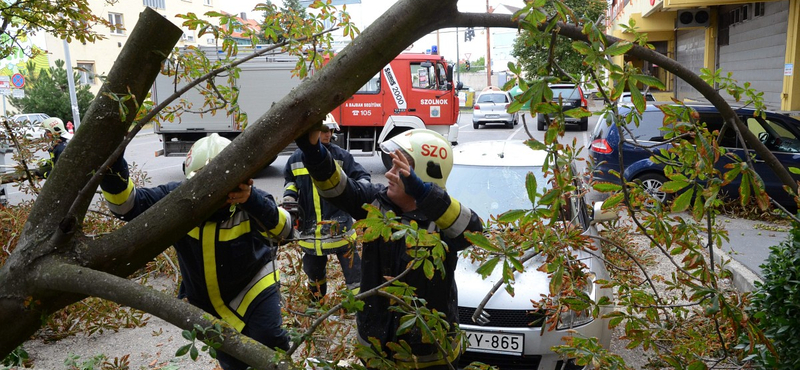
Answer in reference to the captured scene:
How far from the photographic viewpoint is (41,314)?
1.74 meters

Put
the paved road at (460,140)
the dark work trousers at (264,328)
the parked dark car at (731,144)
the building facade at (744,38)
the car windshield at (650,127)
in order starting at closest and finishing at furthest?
the dark work trousers at (264,328), the paved road at (460,140), the parked dark car at (731,144), the car windshield at (650,127), the building facade at (744,38)

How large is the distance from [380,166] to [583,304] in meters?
14.4

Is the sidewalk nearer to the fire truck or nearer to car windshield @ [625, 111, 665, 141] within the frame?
car windshield @ [625, 111, 665, 141]

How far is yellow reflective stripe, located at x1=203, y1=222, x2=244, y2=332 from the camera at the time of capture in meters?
3.01

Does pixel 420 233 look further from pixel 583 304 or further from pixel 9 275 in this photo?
pixel 9 275

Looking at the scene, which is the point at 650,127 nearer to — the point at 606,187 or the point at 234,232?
the point at 234,232

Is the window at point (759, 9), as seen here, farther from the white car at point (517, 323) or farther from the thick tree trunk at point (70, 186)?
the thick tree trunk at point (70, 186)

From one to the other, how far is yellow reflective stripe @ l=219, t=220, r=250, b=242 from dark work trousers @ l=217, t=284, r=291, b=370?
0.32 meters

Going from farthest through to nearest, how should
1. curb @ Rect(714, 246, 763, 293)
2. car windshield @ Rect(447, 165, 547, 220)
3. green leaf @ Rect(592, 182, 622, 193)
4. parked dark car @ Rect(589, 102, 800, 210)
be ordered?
parked dark car @ Rect(589, 102, 800, 210), curb @ Rect(714, 246, 763, 293), car windshield @ Rect(447, 165, 547, 220), green leaf @ Rect(592, 182, 622, 193)

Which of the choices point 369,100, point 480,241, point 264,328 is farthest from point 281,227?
point 369,100

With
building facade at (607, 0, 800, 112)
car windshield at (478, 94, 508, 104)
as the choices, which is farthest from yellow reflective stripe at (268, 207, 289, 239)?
car windshield at (478, 94, 508, 104)

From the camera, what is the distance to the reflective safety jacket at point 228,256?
118 inches

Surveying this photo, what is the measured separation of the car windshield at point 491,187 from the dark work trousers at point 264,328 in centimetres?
220

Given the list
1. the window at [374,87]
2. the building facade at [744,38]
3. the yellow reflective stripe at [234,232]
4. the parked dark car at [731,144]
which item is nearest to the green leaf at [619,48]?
the yellow reflective stripe at [234,232]
